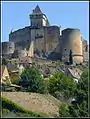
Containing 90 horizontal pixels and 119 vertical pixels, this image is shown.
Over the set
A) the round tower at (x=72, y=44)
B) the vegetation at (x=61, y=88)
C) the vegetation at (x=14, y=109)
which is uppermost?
the round tower at (x=72, y=44)

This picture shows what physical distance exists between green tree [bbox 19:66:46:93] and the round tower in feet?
65.8

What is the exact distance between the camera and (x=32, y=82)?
33.6 metres

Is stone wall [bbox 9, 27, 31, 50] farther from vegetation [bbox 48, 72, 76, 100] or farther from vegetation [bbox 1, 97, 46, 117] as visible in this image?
vegetation [bbox 1, 97, 46, 117]

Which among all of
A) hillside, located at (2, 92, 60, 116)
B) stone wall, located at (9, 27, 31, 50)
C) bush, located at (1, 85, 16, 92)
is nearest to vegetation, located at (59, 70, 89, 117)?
hillside, located at (2, 92, 60, 116)

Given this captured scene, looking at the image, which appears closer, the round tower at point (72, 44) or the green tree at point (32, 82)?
the green tree at point (32, 82)

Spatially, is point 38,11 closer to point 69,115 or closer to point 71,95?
point 71,95

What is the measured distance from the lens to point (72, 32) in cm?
5775

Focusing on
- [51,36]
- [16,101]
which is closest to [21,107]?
[16,101]

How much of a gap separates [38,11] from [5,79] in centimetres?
2641

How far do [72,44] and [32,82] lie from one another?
80.0ft

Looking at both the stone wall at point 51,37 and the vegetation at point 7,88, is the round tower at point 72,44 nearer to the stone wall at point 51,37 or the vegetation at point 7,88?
the stone wall at point 51,37

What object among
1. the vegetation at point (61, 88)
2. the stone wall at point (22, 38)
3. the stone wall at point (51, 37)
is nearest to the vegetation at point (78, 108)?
the vegetation at point (61, 88)

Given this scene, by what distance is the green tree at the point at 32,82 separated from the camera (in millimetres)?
32969

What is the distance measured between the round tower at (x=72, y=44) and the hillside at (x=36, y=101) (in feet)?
79.9
